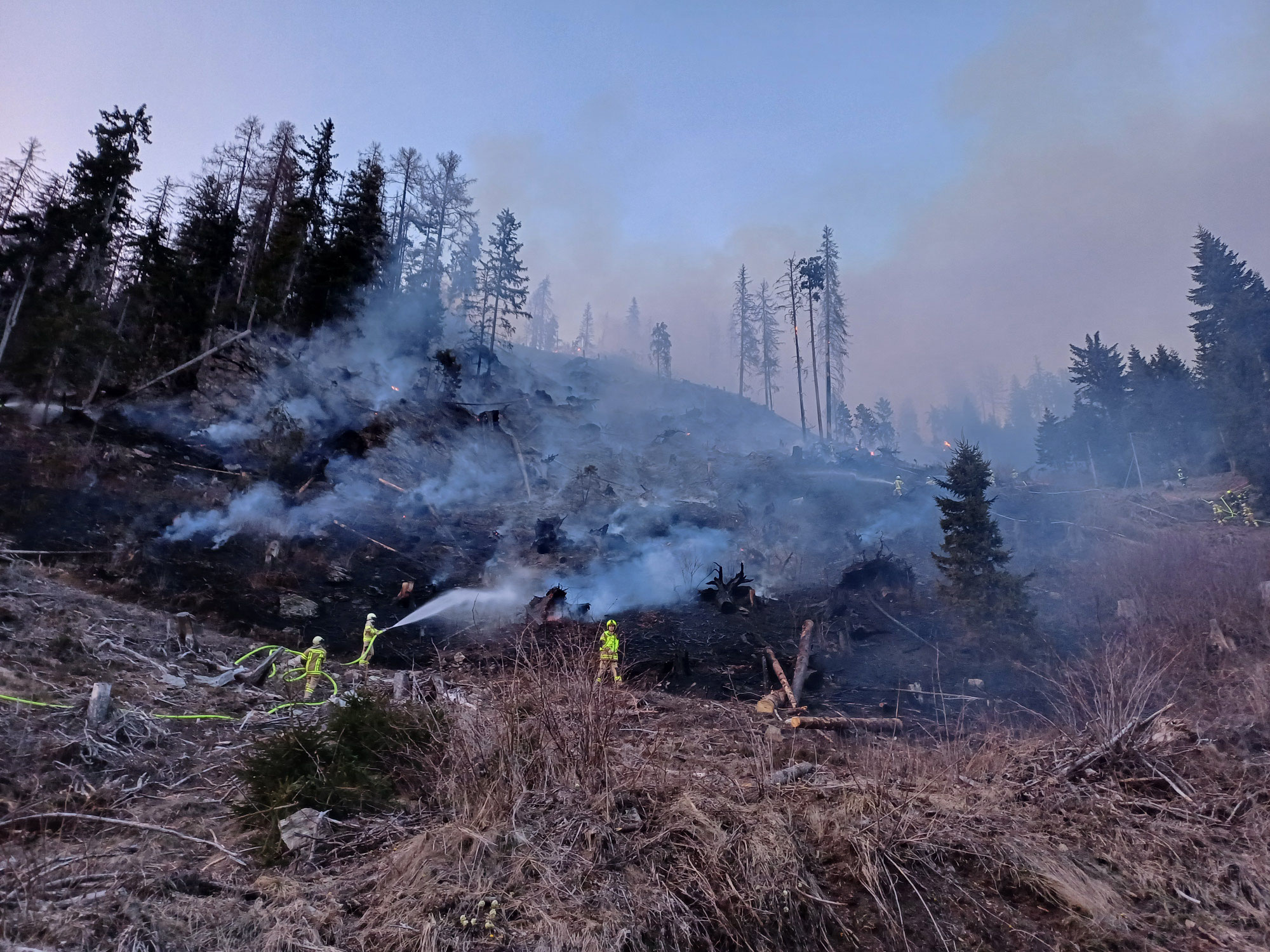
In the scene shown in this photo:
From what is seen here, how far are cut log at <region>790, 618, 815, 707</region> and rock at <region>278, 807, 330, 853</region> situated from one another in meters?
9.66

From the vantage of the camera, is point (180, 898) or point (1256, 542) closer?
point (180, 898)

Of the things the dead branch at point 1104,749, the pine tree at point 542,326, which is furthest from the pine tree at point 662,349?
the dead branch at point 1104,749

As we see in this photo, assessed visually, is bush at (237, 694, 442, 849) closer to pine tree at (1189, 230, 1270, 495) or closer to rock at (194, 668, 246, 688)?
rock at (194, 668, 246, 688)

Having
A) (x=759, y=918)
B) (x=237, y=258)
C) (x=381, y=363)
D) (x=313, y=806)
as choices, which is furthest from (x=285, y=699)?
(x=237, y=258)

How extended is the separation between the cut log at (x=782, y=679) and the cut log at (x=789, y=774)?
5652 mm

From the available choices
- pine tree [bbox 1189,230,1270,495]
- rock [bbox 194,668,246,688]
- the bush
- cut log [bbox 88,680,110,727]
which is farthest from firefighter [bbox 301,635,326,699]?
pine tree [bbox 1189,230,1270,495]

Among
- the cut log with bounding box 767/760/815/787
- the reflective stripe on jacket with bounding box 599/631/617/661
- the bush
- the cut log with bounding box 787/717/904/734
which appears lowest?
the cut log with bounding box 787/717/904/734

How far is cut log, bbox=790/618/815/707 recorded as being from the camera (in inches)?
492

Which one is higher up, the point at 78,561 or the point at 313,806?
the point at 78,561

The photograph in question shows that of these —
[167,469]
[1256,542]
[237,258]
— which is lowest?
[1256,542]

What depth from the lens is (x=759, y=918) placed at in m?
3.52

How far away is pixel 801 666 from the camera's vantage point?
12953 mm

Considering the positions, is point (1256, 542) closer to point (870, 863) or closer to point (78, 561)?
point (870, 863)

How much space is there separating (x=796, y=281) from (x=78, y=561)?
5143 centimetres
